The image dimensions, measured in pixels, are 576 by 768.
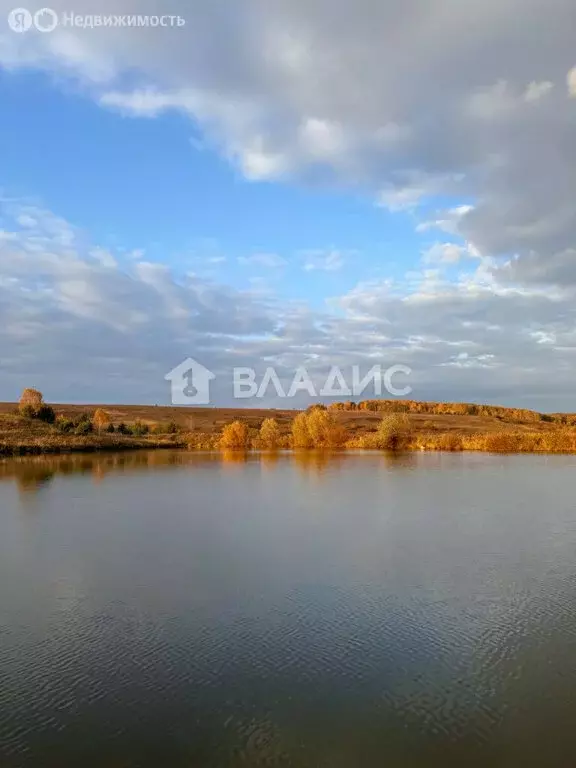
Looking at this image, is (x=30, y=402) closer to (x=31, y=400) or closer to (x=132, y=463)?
(x=31, y=400)

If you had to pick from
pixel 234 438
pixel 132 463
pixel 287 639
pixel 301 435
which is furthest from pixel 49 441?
pixel 287 639

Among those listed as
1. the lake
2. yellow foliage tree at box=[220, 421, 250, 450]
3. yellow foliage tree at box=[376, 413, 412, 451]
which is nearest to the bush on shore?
yellow foliage tree at box=[220, 421, 250, 450]

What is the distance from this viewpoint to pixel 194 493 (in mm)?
17656

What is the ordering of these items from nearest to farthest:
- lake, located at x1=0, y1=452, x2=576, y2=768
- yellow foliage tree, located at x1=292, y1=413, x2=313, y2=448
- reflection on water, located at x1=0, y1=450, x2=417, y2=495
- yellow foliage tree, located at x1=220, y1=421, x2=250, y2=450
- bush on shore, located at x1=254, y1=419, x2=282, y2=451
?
lake, located at x1=0, y1=452, x2=576, y2=768 → reflection on water, located at x1=0, y1=450, x2=417, y2=495 → yellow foliage tree, located at x1=292, y1=413, x2=313, y2=448 → yellow foliage tree, located at x1=220, y1=421, x2=250, y2=450 → bush on shore, located at x1=254, y1=419, x2=282, y2=451

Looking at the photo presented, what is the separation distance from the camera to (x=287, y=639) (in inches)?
243

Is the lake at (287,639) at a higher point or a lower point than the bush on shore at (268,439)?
lower

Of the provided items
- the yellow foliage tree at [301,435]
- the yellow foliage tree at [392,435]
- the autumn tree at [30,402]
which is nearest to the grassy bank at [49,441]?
the autumn tree at [30,402]

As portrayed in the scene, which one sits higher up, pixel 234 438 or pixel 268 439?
pixel 234 438

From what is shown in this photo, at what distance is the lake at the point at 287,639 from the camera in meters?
4.35

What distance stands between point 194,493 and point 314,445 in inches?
904

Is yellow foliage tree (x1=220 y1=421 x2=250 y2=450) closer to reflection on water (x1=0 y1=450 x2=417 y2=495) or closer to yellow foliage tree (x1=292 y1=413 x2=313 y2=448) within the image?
Result: yellow foliage tree (x1=292 y1=413 x2=313 y2=448)

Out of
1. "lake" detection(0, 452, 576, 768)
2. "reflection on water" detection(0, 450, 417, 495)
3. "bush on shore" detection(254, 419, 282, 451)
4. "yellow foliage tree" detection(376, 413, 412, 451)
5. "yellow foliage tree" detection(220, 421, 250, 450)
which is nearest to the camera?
"lake" detection(0, 452, 576, 768)

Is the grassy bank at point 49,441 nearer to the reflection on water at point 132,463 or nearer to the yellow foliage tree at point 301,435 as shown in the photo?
the reflection on water at point 132,463

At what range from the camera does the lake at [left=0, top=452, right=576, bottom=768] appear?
4352 mm
